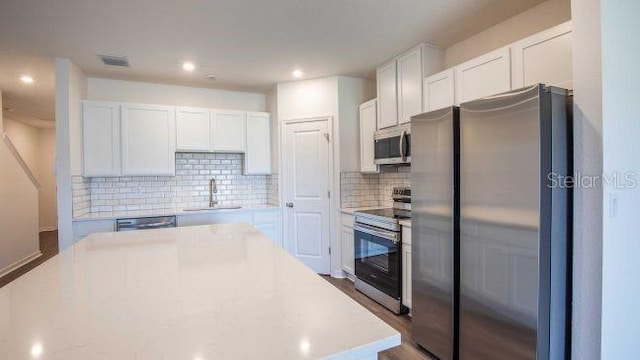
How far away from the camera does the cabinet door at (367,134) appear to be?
376cm

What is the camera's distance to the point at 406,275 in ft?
9.27

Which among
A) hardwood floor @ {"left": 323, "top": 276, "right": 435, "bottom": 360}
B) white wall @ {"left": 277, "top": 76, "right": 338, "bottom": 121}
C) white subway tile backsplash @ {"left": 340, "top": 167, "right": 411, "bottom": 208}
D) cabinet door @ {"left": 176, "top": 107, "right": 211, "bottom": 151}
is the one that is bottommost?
hardwood floor @ {"left": 323, "top": 276, "right": 435, "bottom": 360}

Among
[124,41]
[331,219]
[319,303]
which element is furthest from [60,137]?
[319,303]

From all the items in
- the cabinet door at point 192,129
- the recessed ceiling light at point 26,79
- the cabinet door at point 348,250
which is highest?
the recessed ceiling light at point 26,79

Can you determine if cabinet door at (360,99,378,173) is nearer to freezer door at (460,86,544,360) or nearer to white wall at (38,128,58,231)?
freezer door at (460,86,544,360)

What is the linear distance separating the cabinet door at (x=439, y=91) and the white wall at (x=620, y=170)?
108cm

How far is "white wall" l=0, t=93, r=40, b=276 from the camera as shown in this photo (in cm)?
440

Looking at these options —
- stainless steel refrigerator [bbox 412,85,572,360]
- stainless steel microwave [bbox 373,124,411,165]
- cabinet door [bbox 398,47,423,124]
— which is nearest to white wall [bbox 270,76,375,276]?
stainless steel microwave [bbox 373,124,411,165]

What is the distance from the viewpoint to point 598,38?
63.1 inches

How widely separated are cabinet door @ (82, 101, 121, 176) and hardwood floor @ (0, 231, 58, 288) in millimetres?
1916

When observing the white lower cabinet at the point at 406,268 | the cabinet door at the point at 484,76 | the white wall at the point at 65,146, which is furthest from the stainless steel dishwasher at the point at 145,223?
the cabinet door at the point at 484,76

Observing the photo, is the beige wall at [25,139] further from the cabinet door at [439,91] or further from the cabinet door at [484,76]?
the cabinet door at [484,76]

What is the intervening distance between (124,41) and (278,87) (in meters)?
1.80

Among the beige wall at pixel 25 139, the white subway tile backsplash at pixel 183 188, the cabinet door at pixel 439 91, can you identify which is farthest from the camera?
the beige wall at pixel 25 139
